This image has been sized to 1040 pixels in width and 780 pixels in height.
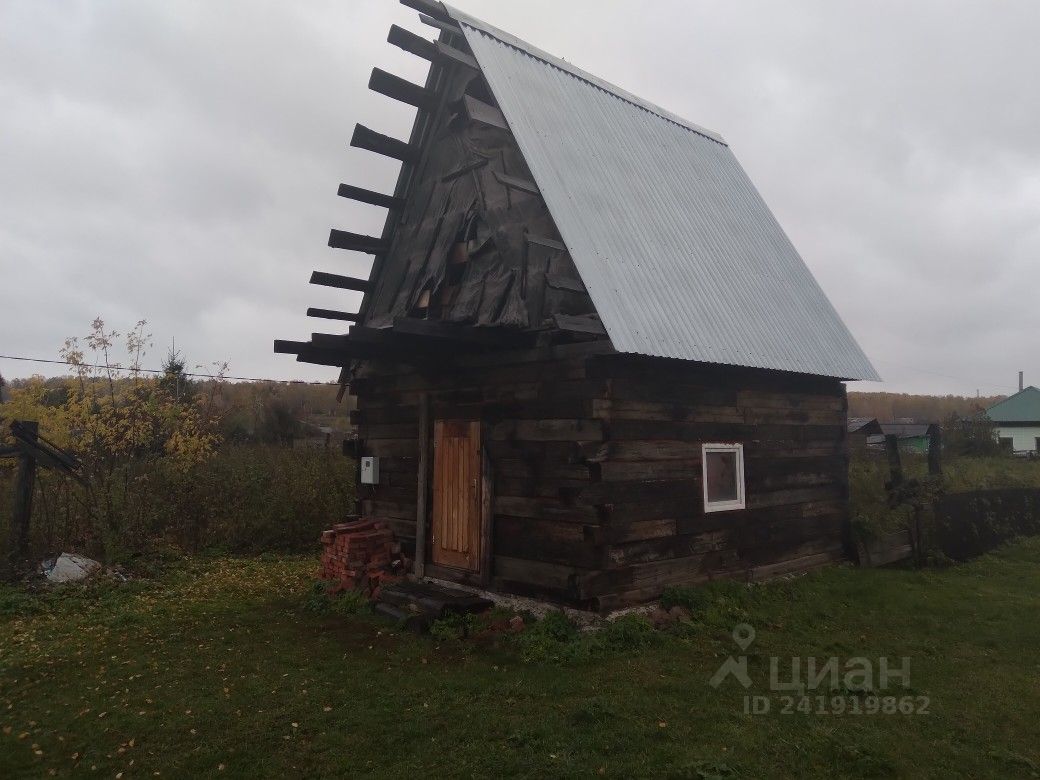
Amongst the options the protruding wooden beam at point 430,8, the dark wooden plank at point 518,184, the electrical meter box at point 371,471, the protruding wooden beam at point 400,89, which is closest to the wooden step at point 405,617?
the electrical meter box at point 371,471

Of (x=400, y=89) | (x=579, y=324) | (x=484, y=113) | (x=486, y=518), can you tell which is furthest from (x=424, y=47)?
(x=486, y=518)

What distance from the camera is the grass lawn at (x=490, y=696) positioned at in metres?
5.17

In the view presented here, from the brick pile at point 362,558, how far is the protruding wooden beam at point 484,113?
6.23 meters

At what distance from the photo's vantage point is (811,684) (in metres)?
6.64

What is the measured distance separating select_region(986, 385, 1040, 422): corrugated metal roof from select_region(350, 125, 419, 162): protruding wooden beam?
2006 inches

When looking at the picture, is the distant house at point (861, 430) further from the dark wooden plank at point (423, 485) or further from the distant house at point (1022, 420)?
the distant house at point (1022, 420)

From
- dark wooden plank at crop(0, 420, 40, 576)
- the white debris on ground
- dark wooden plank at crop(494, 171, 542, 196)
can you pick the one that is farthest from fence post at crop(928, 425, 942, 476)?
dark wooden plank at crop(0, 420, 40, 576)

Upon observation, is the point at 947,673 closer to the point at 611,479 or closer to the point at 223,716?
the point at 611,479

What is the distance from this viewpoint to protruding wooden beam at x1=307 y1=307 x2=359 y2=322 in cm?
1130

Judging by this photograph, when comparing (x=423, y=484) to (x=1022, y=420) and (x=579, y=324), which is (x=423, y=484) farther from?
(x=1022, y=420)

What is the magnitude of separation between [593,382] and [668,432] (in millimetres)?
1430

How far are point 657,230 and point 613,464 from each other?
162 inches

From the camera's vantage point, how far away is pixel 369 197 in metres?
11.5

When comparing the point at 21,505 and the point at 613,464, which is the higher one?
the point at 613,464
